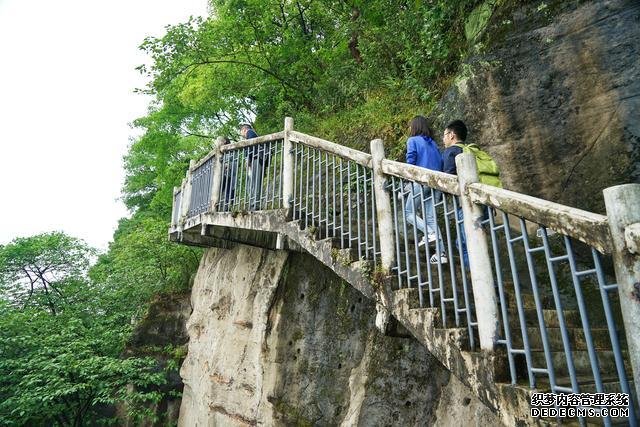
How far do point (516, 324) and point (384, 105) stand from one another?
5.69 metres

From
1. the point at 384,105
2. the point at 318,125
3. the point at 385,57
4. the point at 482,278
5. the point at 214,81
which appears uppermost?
the point at 214,81

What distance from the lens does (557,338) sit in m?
3.38

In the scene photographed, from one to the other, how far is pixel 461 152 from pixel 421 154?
43cm

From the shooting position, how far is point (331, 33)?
1230 cm

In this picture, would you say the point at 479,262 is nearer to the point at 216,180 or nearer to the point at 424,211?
the point at 424,211

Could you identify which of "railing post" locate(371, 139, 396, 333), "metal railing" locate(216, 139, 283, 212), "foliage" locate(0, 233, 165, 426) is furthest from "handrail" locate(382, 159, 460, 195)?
"foliage" locate(0, 233, 165, 426)

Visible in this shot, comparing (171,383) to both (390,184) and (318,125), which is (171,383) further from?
(390,184)

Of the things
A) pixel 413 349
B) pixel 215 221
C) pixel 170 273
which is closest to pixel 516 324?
pixel 413 349

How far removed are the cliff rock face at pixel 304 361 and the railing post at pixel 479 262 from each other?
192 cm

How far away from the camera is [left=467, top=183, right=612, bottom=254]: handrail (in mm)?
1974

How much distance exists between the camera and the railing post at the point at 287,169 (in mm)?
5574

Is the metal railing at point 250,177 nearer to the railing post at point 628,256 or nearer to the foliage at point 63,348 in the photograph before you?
the railing post at point 628,256

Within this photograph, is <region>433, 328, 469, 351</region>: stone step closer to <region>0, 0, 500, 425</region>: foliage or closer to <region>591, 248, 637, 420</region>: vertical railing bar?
<region>591, 248, 637, 420</region>: vertical railing bar

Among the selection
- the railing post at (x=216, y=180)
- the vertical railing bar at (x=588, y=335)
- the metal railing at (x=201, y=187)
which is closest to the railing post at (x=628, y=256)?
the vertical railing bar at (x=588, y=335)
